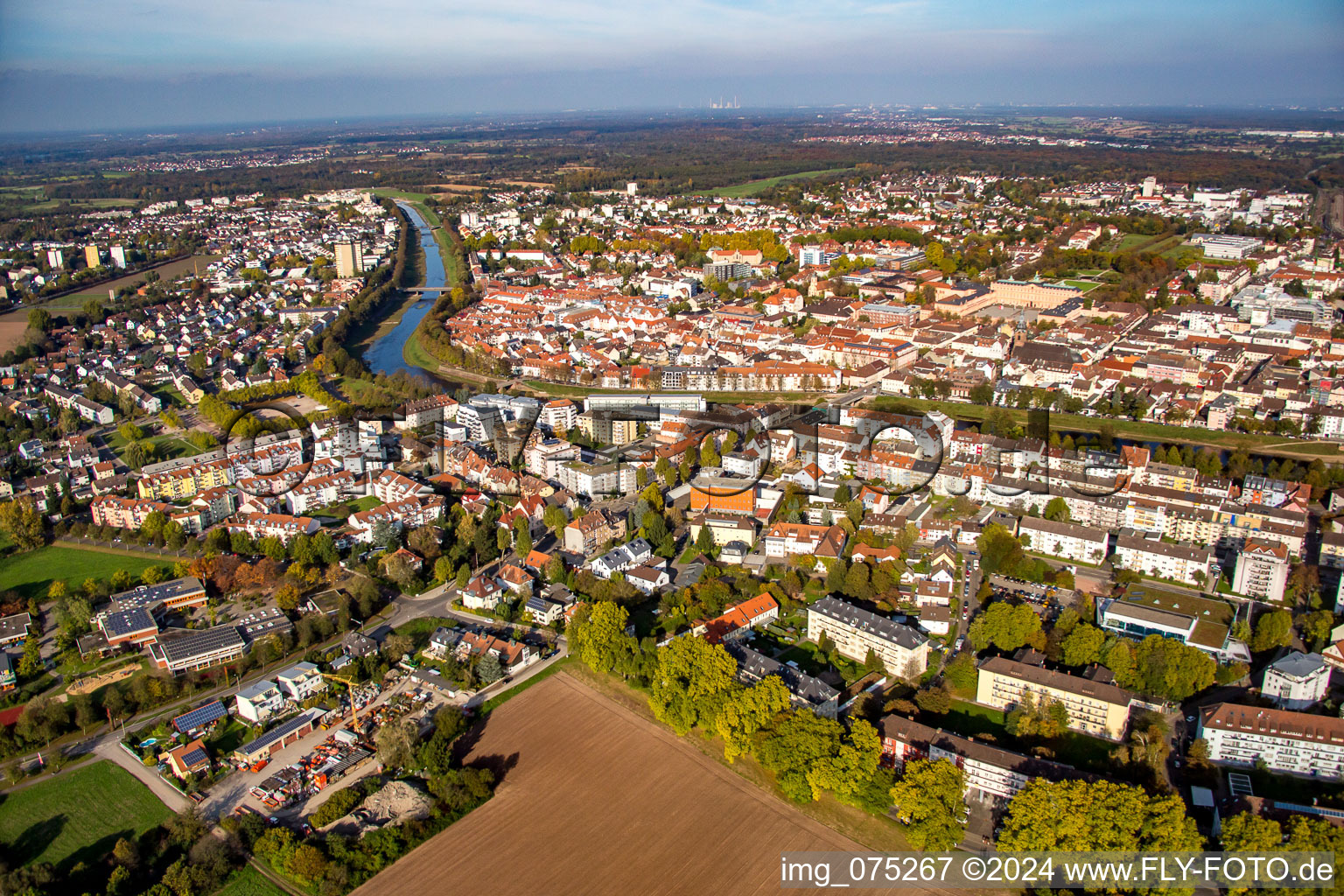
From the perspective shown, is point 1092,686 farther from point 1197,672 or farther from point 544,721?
point 544,721

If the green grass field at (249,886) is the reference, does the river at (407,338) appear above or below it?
above

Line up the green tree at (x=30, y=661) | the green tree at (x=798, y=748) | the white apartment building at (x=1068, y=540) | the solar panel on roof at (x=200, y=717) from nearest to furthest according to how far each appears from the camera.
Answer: the green tree at (x=798, y=748) → the solar panel on roof at (x=200, y=717) → the green tree at (x=30, y=661) → the white apartment building at (x=1068, y=540)

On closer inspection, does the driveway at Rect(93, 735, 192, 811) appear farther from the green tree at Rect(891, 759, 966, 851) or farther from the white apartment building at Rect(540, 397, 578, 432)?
the white apartment building at Rect(540, 397, 578, 432)

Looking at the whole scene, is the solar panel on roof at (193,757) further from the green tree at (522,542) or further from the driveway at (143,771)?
the green tree at (522,542)

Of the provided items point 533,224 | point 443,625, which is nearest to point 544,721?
point 443,625

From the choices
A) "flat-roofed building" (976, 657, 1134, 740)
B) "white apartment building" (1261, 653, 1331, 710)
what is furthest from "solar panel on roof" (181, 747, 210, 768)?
"white apartment building" (1261, 653, 1331, 710)

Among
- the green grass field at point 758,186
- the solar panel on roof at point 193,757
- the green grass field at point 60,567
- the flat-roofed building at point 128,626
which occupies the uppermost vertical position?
the green grass field at point 758,186

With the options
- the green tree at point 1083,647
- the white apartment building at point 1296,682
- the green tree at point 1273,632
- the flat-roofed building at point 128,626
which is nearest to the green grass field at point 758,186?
the green tree at point 1273,632

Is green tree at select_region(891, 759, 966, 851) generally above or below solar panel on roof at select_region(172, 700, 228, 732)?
above
